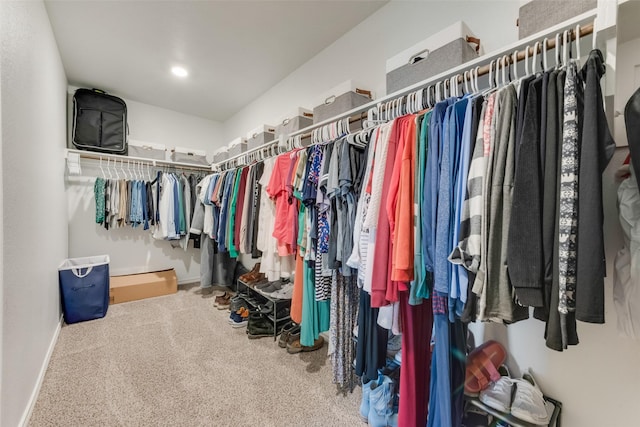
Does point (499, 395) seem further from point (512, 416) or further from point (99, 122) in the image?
point (99, 122)

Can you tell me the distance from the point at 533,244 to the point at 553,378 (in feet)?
2.98

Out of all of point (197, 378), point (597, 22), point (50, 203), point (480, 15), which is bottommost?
point (197, 378)

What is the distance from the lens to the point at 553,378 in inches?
43.5

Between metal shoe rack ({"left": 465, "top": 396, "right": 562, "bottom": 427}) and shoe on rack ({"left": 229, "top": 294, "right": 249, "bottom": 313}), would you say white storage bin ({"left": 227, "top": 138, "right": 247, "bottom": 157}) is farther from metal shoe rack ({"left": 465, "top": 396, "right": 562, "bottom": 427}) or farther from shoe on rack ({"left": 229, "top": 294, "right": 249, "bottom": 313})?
metal shoe rack ({"left": 465, "top": 396, "right": 562, "bottom": 427})

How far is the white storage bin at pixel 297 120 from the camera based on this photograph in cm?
196

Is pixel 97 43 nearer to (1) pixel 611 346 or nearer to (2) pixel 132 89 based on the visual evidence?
(2) pixel 132 89

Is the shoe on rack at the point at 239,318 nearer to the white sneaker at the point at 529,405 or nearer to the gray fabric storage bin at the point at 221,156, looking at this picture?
the gray fabric storage bin at the point at 221,156

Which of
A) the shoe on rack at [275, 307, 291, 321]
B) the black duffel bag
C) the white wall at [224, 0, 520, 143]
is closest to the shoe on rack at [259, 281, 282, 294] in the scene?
the shoe on rack at [275, 307, 291, 321]

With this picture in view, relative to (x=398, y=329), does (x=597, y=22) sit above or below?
above

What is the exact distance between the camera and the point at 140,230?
3.45 metres

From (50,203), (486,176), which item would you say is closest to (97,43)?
(50,203)

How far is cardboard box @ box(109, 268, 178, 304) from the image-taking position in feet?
9.66

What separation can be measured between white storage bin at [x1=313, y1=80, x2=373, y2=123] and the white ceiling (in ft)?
2.12

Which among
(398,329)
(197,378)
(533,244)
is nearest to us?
(533,244)
